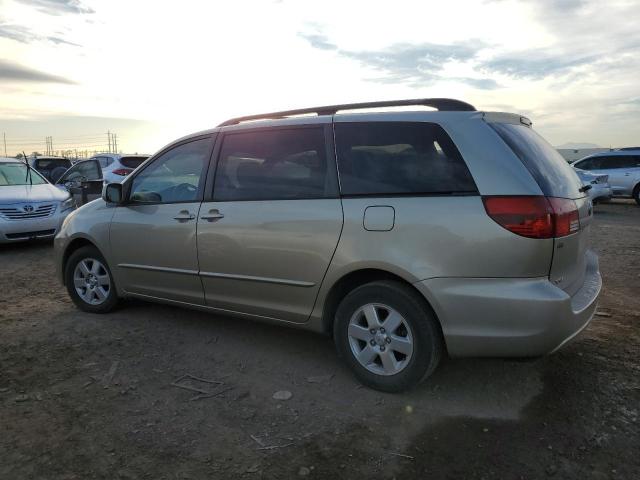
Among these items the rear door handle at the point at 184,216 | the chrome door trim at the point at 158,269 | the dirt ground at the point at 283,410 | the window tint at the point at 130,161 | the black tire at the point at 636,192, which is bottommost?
the dirt ground at the point at 283,410

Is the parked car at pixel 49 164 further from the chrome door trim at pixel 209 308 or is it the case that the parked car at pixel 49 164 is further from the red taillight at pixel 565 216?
the red taillight at pixel 565 216

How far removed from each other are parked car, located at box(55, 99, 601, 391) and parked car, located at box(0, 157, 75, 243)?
5377 millimetres

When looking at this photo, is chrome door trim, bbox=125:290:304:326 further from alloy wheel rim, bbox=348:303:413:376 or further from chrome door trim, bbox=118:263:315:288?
alloy wheel rim, bbox=348:303:413:376

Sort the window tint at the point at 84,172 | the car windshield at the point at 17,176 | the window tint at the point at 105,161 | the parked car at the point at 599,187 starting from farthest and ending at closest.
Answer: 1. the parked car at the point at 599,187
2. the window tint at the point at 105,161
3. the window tint at the point at 84,172
4. the car windshield at the point at 17,176

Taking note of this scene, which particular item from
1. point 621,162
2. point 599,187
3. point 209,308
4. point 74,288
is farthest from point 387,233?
point 621,162

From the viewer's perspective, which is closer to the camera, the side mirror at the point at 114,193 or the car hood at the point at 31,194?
the side mirror at the point at 114,193

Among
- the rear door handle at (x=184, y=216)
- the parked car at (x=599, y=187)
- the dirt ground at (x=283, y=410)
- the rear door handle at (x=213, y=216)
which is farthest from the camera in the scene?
the parked car at (x=599, y=187)

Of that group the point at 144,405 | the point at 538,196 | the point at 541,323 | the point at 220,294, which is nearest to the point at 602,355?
the point at 541,323

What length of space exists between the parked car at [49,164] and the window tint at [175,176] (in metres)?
14.1

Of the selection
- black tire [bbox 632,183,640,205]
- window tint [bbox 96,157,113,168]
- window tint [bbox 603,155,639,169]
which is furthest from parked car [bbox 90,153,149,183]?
black tire [bbox 632,183,640,205]

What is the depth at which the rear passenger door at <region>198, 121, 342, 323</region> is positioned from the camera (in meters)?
3.54

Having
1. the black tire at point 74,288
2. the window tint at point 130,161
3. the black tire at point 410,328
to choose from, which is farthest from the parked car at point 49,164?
the black tire at point 410,328

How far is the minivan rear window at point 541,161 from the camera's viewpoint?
3.04 m

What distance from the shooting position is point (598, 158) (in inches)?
672
